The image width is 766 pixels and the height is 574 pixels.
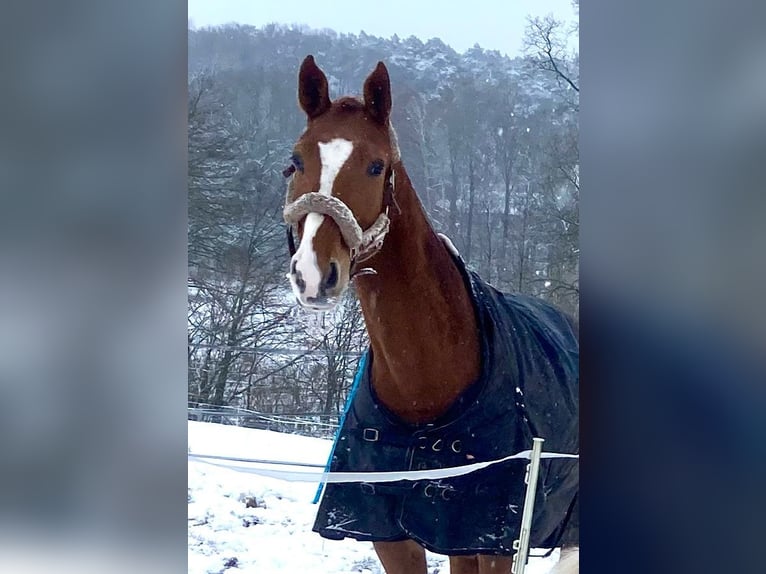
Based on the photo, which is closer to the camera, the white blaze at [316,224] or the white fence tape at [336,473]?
the white blaze at [316,224]

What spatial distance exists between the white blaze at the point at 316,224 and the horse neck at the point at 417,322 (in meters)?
0.16

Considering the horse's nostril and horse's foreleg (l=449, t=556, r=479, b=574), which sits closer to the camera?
the horse's nostril

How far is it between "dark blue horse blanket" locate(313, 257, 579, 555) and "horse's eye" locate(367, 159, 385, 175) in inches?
14.3

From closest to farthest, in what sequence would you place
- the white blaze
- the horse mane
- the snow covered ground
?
the white blaze < the horse mane < the snow covered ground

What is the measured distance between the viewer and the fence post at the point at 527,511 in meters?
2.12

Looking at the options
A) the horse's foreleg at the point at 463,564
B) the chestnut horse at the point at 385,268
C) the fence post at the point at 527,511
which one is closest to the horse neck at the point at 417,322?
the chestnut horse at the point at 385,268

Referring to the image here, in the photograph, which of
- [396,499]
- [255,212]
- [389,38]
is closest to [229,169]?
[255,212]

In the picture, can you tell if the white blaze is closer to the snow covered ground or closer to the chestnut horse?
the chestnut horse

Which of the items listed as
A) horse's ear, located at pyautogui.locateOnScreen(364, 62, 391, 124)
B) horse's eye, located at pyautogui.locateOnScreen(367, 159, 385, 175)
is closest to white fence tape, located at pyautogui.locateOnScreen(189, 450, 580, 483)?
horse's eye, located at pyautogui.locateOnScreen(367, 159, 385, 175)

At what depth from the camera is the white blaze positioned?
1952 millimetres

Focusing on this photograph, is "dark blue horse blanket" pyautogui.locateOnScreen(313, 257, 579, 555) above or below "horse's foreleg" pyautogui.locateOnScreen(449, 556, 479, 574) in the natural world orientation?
above

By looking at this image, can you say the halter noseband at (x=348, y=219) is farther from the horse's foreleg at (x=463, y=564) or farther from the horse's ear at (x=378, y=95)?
the horse's foreleg at (x=463, y=564)
